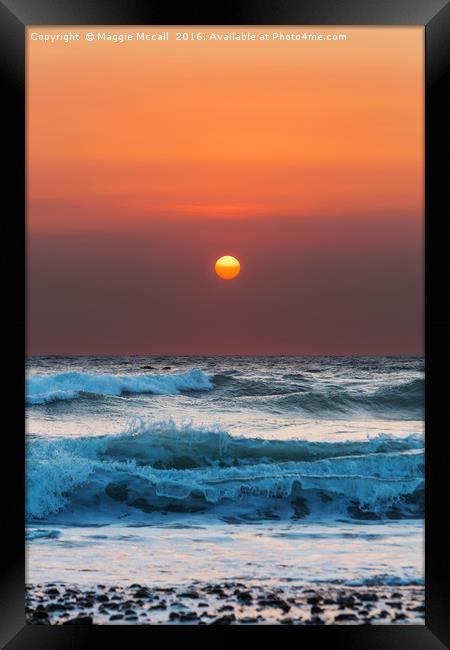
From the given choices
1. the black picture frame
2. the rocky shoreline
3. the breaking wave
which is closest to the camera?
the black picture frame

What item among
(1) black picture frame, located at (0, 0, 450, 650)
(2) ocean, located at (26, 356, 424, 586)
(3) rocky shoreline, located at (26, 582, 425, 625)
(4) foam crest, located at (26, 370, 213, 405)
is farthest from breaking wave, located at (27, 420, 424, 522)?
(1) black picture frame, located at (0, 0, 450, 650)

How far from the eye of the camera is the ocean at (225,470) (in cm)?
516

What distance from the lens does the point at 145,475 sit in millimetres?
9320

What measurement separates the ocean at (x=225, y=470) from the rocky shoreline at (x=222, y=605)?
18 centimetres

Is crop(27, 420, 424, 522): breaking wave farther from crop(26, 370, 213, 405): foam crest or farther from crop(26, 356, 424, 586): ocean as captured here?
crop(26, 370, 213, 405): foam crest

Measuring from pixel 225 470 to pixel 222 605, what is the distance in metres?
5.94

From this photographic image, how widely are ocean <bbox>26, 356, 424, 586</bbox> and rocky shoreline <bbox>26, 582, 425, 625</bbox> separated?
181 millimetres

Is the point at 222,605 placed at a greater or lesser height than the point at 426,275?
lesser

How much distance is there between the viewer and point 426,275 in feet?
9.71

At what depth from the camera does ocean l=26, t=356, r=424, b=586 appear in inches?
203

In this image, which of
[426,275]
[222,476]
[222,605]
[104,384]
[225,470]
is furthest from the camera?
[104,384]

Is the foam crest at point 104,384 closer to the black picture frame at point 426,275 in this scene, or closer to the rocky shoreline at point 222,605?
the rocky shoreline at point 222,605

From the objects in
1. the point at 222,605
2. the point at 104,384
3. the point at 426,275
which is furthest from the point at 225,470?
the point at 426,275

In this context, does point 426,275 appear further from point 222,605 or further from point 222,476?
point 222,476
